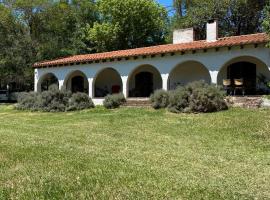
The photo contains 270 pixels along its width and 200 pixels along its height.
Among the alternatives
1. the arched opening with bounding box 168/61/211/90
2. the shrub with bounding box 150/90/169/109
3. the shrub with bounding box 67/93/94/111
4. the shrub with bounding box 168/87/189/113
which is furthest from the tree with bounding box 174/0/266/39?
the shrub with bounding box 168/87/189/113

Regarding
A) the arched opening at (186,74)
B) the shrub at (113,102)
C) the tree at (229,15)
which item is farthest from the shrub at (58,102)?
A: the tree at (229,15)

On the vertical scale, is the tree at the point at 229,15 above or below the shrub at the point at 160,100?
above

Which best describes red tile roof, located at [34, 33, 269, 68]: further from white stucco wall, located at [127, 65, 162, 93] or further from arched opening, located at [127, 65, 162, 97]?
arched opening, located at [127, 65, 162, 97]

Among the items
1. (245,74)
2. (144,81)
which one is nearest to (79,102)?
(144,81)

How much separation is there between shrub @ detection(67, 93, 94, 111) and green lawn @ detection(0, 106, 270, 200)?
742 cm

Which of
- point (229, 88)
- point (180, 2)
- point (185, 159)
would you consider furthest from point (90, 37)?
point (185, 159)

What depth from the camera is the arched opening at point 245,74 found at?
20953mm

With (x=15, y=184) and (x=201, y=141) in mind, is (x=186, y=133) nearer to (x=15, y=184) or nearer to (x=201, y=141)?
A: (x=201, y=141)

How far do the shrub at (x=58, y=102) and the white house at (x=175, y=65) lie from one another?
162 cm

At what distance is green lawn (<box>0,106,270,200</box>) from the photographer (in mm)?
6750

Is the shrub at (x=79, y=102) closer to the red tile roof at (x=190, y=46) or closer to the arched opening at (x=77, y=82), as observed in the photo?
the red tile roof at (x=190, y=46)

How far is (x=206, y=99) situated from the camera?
1809 cm

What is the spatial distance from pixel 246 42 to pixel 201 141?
27.6ft

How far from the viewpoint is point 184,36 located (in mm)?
26188
